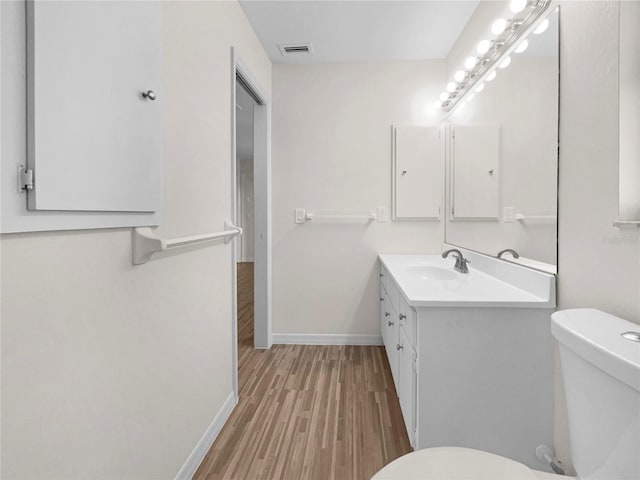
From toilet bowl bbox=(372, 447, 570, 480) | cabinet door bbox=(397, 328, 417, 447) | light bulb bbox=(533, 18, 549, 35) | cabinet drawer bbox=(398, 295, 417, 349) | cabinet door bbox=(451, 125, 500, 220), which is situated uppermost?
light bulb bbox=(533, 18, 549, 35)

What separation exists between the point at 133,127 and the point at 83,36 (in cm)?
25

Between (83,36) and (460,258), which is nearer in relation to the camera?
(83,36)

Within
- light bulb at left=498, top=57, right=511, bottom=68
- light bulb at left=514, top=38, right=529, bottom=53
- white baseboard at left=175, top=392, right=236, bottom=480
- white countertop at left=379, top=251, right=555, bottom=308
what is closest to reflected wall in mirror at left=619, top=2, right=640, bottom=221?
white countertop at left=379, top=251, right=555, bottom=308

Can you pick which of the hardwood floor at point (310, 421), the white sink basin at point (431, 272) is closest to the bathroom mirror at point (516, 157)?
the white sink basin at point (431, 272)

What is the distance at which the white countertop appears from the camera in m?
1.32

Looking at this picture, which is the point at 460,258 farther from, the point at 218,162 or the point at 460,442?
the point at 218,162

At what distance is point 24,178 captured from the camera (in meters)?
0.68

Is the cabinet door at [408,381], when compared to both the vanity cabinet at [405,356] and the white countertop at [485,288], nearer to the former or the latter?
the vanity cabinet at [405,356]

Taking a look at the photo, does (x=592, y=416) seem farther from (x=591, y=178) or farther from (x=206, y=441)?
(x=206, y=441)

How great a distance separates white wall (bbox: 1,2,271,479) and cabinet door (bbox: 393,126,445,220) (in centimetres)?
144

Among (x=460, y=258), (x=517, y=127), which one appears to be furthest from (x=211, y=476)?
(x=517, y=127)

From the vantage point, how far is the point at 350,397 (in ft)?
6.70

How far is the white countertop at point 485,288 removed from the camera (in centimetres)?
132

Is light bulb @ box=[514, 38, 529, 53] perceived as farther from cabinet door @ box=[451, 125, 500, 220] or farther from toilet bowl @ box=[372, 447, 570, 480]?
toilet bowl @ box=[372, 447, 570, 480]
